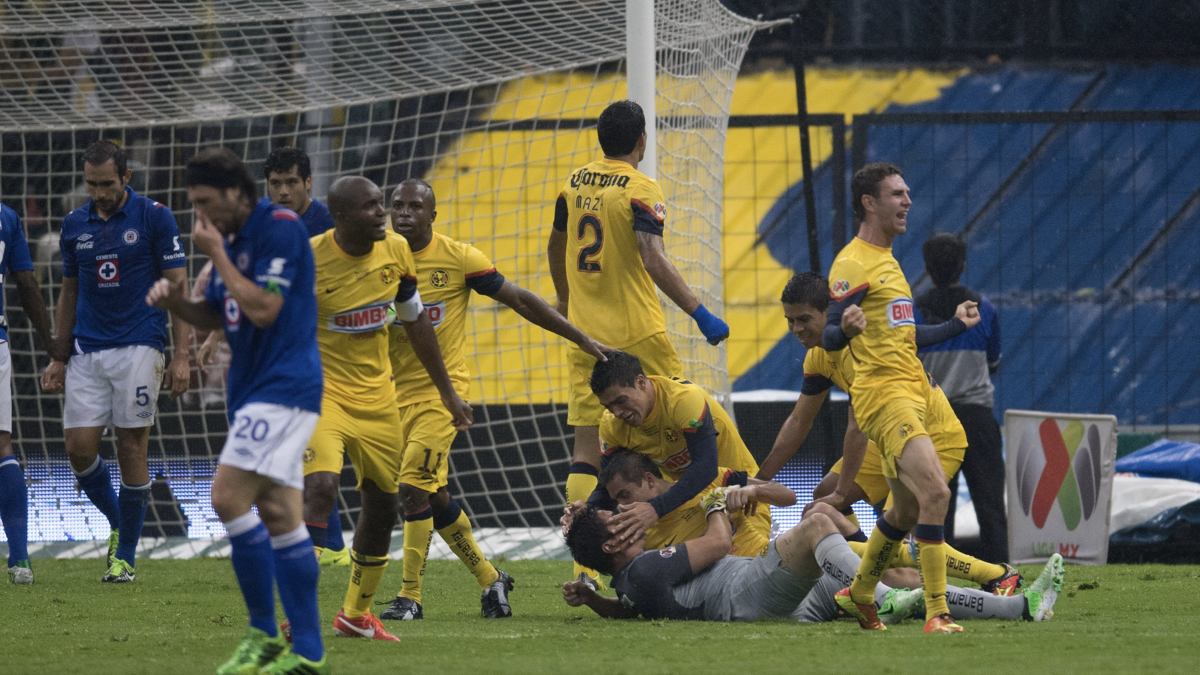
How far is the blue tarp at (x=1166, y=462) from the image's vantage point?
8.38 metres

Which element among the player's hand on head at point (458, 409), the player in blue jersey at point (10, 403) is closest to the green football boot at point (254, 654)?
the player's hand on head at point (458, 409)

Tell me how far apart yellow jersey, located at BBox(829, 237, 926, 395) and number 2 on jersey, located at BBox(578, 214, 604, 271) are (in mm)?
1242

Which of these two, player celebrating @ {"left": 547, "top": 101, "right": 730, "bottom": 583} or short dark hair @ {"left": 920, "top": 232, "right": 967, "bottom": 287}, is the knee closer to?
player celebrating @ {"left": 547, "top": 101, "right": 730, "bottom": 583}

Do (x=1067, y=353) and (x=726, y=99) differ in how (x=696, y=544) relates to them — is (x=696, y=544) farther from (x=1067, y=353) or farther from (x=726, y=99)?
(x=1067, y=353)

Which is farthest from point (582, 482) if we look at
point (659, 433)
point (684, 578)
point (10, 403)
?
point (10, 403)

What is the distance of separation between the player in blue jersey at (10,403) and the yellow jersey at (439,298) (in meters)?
2.26

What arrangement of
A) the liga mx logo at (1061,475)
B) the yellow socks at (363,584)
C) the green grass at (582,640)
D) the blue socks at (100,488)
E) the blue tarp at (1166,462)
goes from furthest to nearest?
1. the blue tarp at (1166,462)
2. the liga mx logo at (1061,475)
3. the blue socks at (100,488)
4. the yellow socks at (363,584)
5. the green grass at (582,640)

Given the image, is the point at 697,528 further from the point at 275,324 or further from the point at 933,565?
the point at 275,324

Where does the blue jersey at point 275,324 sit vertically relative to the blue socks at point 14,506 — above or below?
above

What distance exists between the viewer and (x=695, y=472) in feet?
15.7

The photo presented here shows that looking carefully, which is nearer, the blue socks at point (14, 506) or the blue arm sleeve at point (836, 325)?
the blue arm sleeve at point (836, 325)

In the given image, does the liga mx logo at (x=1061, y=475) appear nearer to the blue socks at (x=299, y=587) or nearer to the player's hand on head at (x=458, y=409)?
the player's hand on head at (x=458, y=409)

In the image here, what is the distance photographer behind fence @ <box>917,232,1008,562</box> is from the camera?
7172 millimetres

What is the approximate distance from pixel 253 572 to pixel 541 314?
5.70 ft
